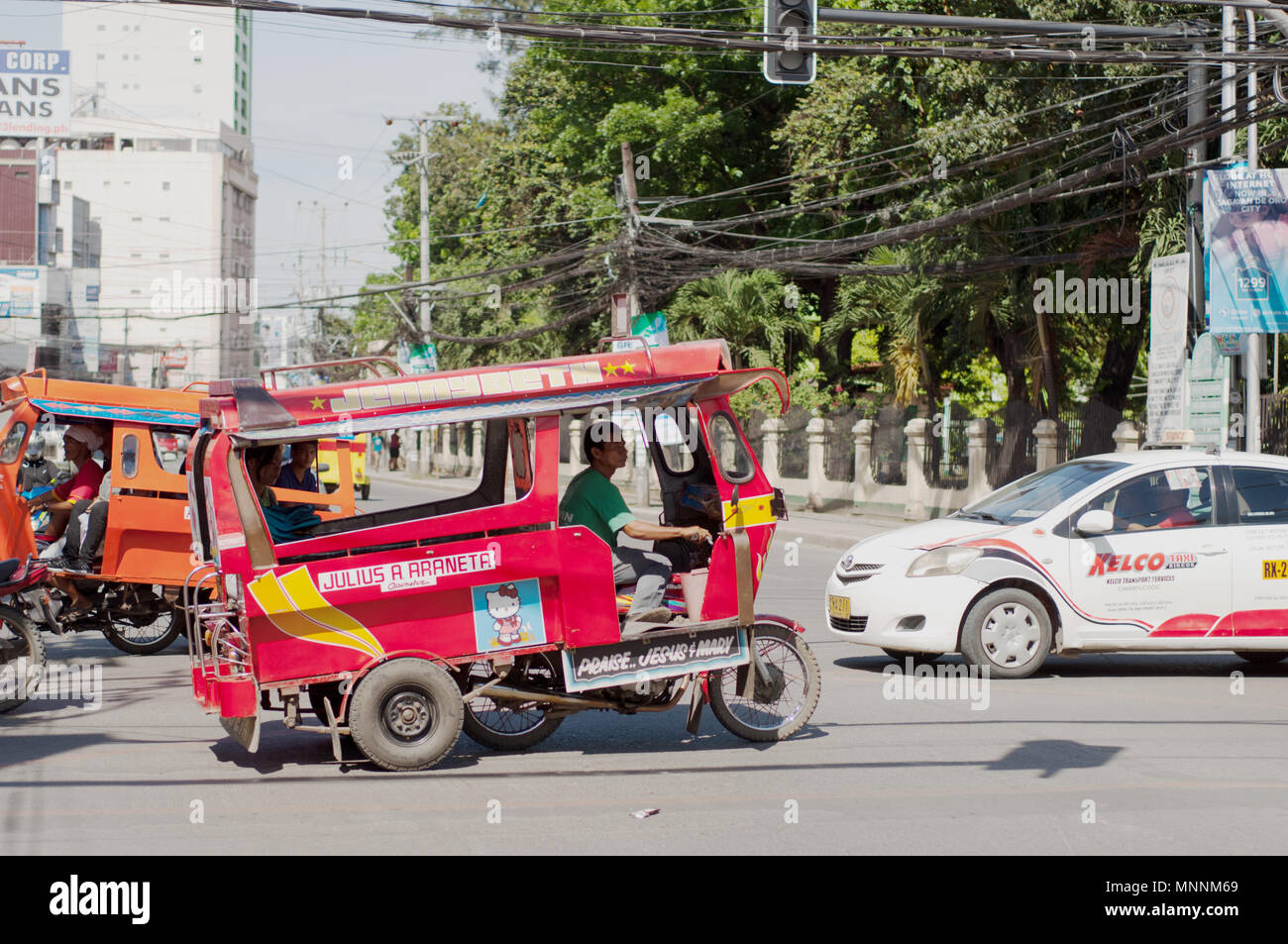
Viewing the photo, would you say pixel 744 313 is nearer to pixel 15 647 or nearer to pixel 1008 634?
pixel 1008 634

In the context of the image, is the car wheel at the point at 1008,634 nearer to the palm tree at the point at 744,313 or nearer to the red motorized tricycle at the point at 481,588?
the red motorized tricycle at the point at 481,588

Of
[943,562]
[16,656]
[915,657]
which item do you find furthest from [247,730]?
[915,657]

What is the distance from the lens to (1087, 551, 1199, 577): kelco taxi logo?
10625 mm

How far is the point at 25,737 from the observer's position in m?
8.73

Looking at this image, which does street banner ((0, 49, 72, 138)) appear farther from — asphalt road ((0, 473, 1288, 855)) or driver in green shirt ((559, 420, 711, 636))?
driver in green shirt ((559, 420, 711, 636))

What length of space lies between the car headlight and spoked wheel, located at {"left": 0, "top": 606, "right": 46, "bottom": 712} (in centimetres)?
631

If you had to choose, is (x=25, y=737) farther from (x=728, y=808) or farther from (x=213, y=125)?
(x=213, y=125)

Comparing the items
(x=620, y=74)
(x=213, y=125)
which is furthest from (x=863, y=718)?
(x=213, y=125)

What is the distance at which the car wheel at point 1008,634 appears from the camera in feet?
34.7

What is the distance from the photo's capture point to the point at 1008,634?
35.0 feet

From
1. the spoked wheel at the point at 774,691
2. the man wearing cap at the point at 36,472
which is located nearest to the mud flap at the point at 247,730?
the spoked wheel at the point at 774,691

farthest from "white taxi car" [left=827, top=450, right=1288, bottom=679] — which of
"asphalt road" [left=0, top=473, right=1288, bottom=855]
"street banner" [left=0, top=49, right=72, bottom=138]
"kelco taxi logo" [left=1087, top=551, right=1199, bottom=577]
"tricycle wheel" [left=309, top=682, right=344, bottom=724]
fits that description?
"street banner" [left=0, top=49, right=72, bottom=138]

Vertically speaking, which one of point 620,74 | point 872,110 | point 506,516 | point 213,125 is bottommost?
point 506,516

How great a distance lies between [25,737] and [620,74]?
35662 mm
